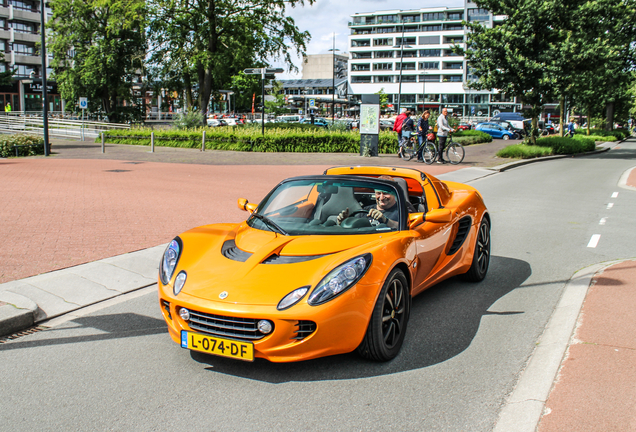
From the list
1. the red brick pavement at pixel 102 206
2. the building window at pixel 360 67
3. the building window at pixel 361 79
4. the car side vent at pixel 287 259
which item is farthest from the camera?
the building window at pixel 360 67

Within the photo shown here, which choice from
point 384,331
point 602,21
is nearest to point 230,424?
point 384,331

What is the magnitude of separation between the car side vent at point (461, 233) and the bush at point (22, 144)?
69.1ft

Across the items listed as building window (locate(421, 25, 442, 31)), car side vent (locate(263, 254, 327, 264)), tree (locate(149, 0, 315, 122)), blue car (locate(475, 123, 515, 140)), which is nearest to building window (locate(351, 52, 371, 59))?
building window (locate(421, 25, 442, 31))

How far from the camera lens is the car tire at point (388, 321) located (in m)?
3.69

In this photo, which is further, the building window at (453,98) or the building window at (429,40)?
the building window at (429,40)

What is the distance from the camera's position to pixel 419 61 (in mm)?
109375

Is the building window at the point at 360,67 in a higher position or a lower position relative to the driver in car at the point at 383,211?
higher

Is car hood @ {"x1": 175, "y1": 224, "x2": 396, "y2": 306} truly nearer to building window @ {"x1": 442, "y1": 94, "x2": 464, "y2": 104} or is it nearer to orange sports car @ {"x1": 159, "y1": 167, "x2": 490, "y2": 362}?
orange sports car @ {"x1": 159, "y1": 167, "x2": 490, "y2": 362}

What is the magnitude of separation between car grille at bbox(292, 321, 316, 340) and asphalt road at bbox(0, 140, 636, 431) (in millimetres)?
340

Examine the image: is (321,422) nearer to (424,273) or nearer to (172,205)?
(424,273)

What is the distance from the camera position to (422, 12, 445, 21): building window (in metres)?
108

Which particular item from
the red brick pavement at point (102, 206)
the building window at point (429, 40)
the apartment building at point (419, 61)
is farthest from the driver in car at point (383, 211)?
the building window at point (429, 40)

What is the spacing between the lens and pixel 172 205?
33.9ft

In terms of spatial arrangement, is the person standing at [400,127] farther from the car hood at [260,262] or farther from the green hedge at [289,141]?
the car hood at [260,262]
